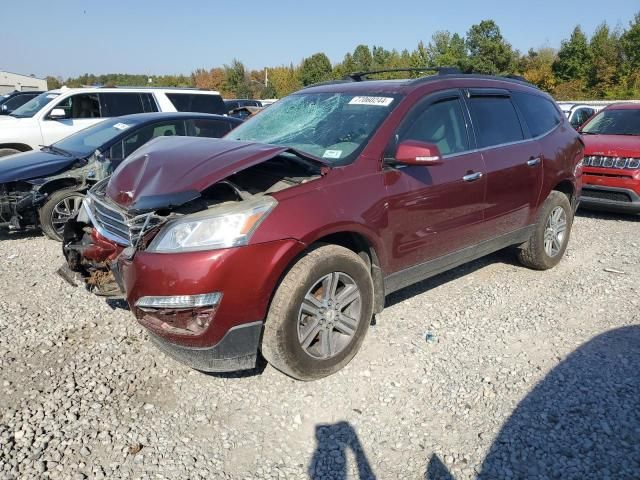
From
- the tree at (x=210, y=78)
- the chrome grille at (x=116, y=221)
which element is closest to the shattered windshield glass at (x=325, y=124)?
the chrome grille at (x=116, y=221)

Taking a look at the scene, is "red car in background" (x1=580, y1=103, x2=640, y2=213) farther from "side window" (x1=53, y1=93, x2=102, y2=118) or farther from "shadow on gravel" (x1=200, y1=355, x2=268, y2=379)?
"side window" (x1=53, y1=93, x2=102, y2=118)

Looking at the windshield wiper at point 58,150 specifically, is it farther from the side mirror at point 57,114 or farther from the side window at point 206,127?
the side mirror at point 57,114

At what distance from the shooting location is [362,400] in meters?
3.01

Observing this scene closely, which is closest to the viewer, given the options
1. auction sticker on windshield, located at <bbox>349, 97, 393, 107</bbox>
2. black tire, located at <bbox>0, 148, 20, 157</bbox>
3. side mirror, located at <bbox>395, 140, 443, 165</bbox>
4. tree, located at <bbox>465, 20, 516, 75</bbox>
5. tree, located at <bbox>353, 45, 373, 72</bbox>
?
side mirror, located at <bbox>395, 140, 443, 165</bbox>

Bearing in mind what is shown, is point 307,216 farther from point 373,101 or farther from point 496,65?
point 496,65

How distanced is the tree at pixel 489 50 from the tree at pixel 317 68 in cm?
1698

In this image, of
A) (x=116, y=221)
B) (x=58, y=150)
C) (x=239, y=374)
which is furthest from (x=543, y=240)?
(x=58, y=150)

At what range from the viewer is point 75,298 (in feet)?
14.4

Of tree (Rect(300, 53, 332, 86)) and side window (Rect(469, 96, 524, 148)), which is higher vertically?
tree (Rect(300, 53, 332, 86))

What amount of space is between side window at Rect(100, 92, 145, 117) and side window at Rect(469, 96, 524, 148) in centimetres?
759

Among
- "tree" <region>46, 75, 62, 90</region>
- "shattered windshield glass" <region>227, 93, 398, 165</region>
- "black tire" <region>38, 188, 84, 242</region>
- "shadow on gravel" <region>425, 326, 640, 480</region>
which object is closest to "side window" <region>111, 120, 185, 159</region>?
"black tire" <region>38, 188, 84, 242</region>

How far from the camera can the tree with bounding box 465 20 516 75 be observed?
4753 cm

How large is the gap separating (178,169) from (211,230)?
20.0 inches

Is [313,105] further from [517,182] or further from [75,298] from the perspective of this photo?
[75,298]
